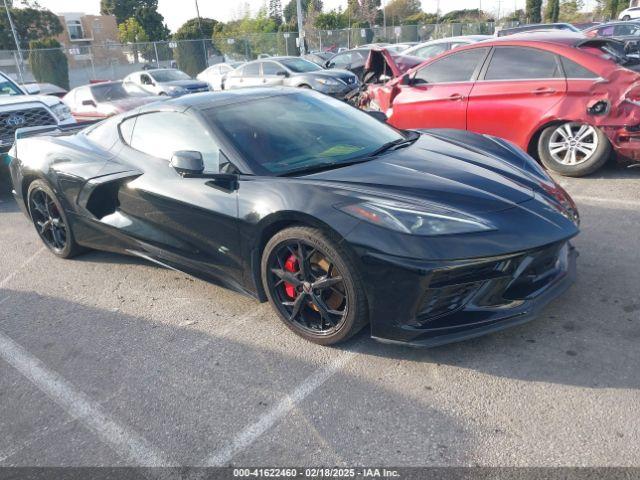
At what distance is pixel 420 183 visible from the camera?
9.62 feet

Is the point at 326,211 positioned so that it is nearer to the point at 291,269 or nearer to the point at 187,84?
the point at 291,269

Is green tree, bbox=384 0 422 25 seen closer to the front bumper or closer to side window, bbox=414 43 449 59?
side window, bbox=414 43 449 59

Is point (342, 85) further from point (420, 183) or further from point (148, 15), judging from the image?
point (148, 15)

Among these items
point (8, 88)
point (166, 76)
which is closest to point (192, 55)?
point (166, 76)

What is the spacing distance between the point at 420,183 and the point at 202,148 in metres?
1.42

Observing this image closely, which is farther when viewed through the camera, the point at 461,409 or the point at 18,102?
the point at 18,102

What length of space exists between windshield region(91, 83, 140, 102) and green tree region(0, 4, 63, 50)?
4000 centimetres

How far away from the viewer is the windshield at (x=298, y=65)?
15.6m

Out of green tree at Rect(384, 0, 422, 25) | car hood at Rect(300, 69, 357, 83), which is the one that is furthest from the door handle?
green tree at Rect(384, 0, 422, 25)

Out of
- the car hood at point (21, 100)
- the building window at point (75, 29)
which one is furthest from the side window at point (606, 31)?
the building window at point (75, 29)

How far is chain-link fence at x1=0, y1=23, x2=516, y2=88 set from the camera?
87.9 ft

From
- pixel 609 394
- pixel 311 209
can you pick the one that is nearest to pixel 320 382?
pixel 311 209

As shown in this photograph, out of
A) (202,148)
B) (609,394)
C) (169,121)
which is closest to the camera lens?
(609,394)

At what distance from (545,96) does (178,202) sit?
4.17 metres
